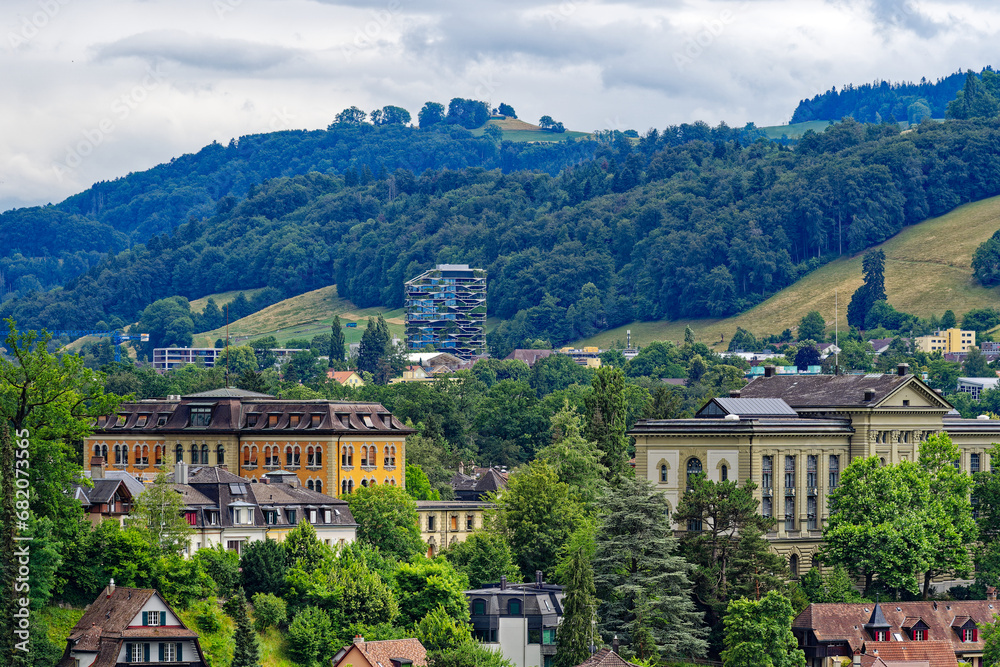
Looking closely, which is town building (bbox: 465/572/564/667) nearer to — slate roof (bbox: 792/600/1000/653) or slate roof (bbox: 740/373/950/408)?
slate roof (bbox: 792/600/1000/653)

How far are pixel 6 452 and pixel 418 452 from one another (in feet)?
286

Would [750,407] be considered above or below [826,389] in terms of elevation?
below

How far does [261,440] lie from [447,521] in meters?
16.4

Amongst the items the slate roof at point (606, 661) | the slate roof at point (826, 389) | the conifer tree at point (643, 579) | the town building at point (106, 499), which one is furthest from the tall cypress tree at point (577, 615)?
the slate roof at point (826, 389)

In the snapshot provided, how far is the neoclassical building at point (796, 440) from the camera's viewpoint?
13300 centimetres

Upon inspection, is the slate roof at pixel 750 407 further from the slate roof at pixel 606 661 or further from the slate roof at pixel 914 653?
the slate roof at pixel 606 661

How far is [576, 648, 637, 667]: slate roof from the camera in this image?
99869 mm

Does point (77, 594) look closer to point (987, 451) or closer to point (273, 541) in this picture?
point (273, 541)

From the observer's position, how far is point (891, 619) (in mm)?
121125

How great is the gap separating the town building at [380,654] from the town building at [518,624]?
9.56 m

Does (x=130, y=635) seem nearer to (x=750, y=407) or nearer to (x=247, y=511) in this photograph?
(x=247, y=511)

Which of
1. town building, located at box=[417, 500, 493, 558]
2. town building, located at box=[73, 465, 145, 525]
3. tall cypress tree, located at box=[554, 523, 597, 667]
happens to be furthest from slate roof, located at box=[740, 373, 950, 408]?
town building, located at box=[73, 465, 145, 525]

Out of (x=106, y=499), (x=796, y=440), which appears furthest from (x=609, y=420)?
(x=106, y=499)

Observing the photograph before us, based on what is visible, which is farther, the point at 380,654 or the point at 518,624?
the point at 518,624
